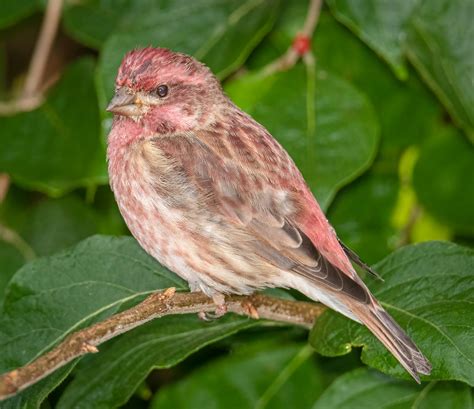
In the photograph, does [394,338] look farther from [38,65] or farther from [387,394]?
[38,65]

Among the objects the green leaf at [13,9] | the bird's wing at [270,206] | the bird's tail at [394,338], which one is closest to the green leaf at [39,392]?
the bird's wing at [270,206]

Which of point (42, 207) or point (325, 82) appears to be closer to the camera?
point (325, 82)

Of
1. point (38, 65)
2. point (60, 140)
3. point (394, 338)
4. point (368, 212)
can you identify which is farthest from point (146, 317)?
point (38, 65)

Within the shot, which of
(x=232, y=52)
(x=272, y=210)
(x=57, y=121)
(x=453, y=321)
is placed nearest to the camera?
(x=453, y=321)

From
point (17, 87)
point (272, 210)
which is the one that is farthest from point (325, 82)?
point (17, 87)

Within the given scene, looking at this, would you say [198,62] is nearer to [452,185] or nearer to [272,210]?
[272,210]

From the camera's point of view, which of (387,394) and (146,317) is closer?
(146,317)

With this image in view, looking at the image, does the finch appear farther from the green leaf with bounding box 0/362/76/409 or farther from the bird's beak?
the green leaf with bounding box 0/362/76/409

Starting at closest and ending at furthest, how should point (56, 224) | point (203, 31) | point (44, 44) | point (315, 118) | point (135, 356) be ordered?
point (135, 356), point (315, 118), point (203, 31), point (56, 224), point (44, 44)
